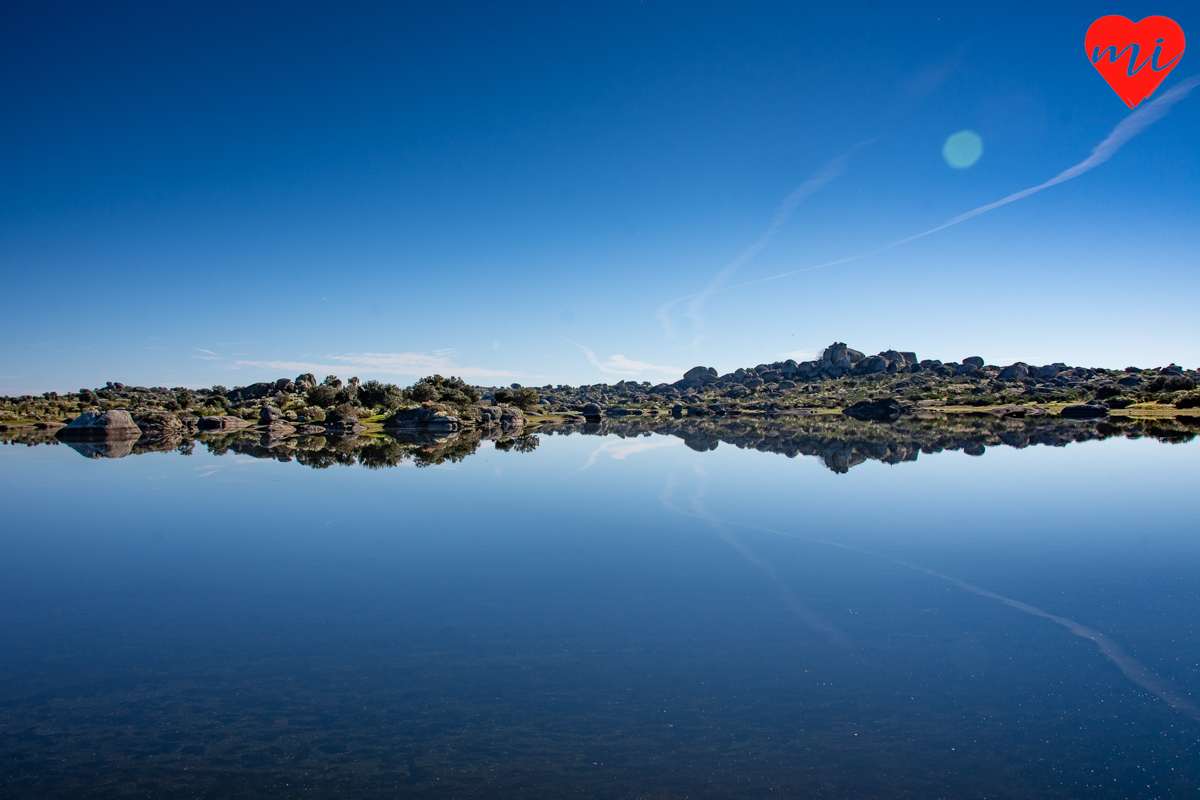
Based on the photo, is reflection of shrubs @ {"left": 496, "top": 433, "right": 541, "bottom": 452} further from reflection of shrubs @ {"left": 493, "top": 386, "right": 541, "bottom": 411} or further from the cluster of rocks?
the cluster of rocks

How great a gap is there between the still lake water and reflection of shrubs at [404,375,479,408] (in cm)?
7734

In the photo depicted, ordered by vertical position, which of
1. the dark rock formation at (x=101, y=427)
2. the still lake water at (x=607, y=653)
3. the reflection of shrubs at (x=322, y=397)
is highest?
the reflection of shrubs at (x=322, y=397)

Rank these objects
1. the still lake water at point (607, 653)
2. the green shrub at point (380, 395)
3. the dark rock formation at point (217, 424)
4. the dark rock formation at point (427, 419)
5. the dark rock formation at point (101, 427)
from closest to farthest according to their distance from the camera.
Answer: the still lake water at point (607, 653), the dark rock formation at point (101, 427), the dark rock formation at point (217, 424), the dark rock formation at point (427, 419), the green shrub at point (380, 395)

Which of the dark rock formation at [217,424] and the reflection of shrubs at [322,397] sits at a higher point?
the reflection of shrubs at [322,397]

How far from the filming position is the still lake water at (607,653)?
6676mm

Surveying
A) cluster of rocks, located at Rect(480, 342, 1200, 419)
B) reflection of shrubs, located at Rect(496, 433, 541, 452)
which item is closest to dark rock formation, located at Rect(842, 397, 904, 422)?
cluster of rocks, located at Rect(480, 342, 1200, 419)

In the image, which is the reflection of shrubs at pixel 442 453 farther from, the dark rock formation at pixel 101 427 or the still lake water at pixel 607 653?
the dark rock formation at pixel 101 427

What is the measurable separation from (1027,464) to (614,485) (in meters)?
24.3

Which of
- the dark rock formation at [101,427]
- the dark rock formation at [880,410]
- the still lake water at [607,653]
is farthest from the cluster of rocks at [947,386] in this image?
the still lake water at [607,653]

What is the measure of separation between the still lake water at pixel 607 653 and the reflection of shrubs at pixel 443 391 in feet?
254

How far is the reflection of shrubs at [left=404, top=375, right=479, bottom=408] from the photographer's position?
324 feet

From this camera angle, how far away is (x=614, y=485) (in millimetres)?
28500

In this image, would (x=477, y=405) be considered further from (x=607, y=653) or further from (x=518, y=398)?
(x=607, y=653)

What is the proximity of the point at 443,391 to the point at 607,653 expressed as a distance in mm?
94598
